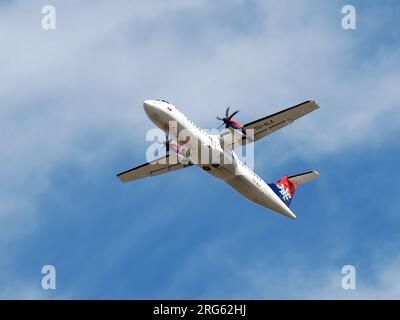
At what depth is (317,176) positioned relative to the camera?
5912 cm

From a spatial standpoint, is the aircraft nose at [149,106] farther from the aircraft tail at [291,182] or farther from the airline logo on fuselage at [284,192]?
the aircraft tail at [291,182]

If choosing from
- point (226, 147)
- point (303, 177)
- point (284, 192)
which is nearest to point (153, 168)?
point (226, 147)

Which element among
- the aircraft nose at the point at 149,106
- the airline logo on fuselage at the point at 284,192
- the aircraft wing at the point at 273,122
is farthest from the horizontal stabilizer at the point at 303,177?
the aircraft nose at the point at 149,106

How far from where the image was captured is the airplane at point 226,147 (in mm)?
47156

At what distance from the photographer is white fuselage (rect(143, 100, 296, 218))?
46719mm

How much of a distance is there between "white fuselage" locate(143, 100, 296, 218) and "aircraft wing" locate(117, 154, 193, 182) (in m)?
5.41

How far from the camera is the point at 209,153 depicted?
159 feet

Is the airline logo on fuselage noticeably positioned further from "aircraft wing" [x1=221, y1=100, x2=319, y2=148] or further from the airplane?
"aircraft wing" [x1=221, y1=100, x2=319, y2=148]

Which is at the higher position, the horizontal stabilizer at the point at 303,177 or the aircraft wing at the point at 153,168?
the aircraft wing at the point at 153,168

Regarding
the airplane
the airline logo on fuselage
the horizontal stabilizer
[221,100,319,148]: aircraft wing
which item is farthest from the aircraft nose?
the horizontal stabilizer

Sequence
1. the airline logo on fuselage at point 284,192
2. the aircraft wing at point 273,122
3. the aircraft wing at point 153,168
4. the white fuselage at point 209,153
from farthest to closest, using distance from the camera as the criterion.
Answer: the airline logo on fuselage at point 284,192 < the aircraft wing at point 153,168 < the aircraft wing at point 273,122 < the white fuselage at point 209,153
